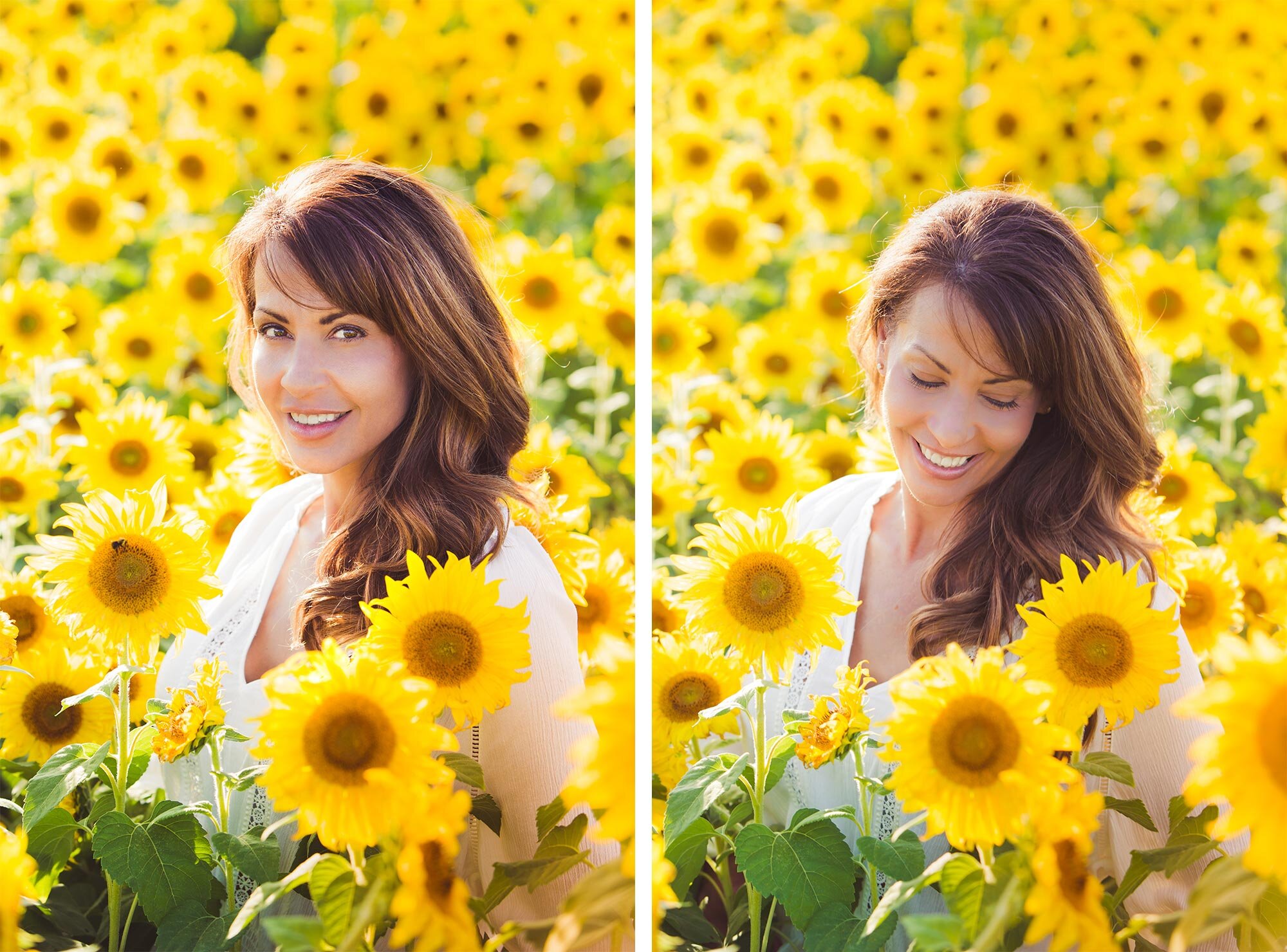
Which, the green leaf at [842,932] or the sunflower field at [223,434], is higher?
the sunflower field at [223,434]

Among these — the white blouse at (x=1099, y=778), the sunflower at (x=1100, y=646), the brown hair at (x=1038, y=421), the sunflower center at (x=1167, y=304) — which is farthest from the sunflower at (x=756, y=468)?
the sunflower center at (x=1167, y=304)

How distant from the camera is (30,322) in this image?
172 cm

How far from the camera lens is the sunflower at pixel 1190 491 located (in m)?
1.40

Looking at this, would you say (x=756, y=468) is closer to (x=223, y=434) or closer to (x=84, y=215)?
(x=223, y=434)

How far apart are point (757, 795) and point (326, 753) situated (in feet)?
1.52

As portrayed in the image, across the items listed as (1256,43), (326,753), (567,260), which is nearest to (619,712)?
(326,753)

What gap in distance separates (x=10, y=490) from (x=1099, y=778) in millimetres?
1424

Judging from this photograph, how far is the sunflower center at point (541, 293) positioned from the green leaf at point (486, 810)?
2.81 feet

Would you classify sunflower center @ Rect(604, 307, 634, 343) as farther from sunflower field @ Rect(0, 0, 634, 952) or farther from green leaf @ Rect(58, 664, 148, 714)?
green leaf @ Rect(58, 664, 148, 714)

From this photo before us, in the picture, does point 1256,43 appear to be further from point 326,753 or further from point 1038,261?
point 326,753

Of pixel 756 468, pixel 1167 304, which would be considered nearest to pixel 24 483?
pixel 756 468

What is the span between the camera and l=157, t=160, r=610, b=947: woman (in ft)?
3.91

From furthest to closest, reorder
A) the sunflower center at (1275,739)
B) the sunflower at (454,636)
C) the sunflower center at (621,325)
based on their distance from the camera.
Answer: the sunflower center at (621,325)
the sunflower at (454,636)
the sunflower center at (1275,739)

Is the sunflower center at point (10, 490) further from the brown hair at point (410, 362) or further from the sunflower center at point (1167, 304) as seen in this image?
the sunflower center at point (1167, 304)
